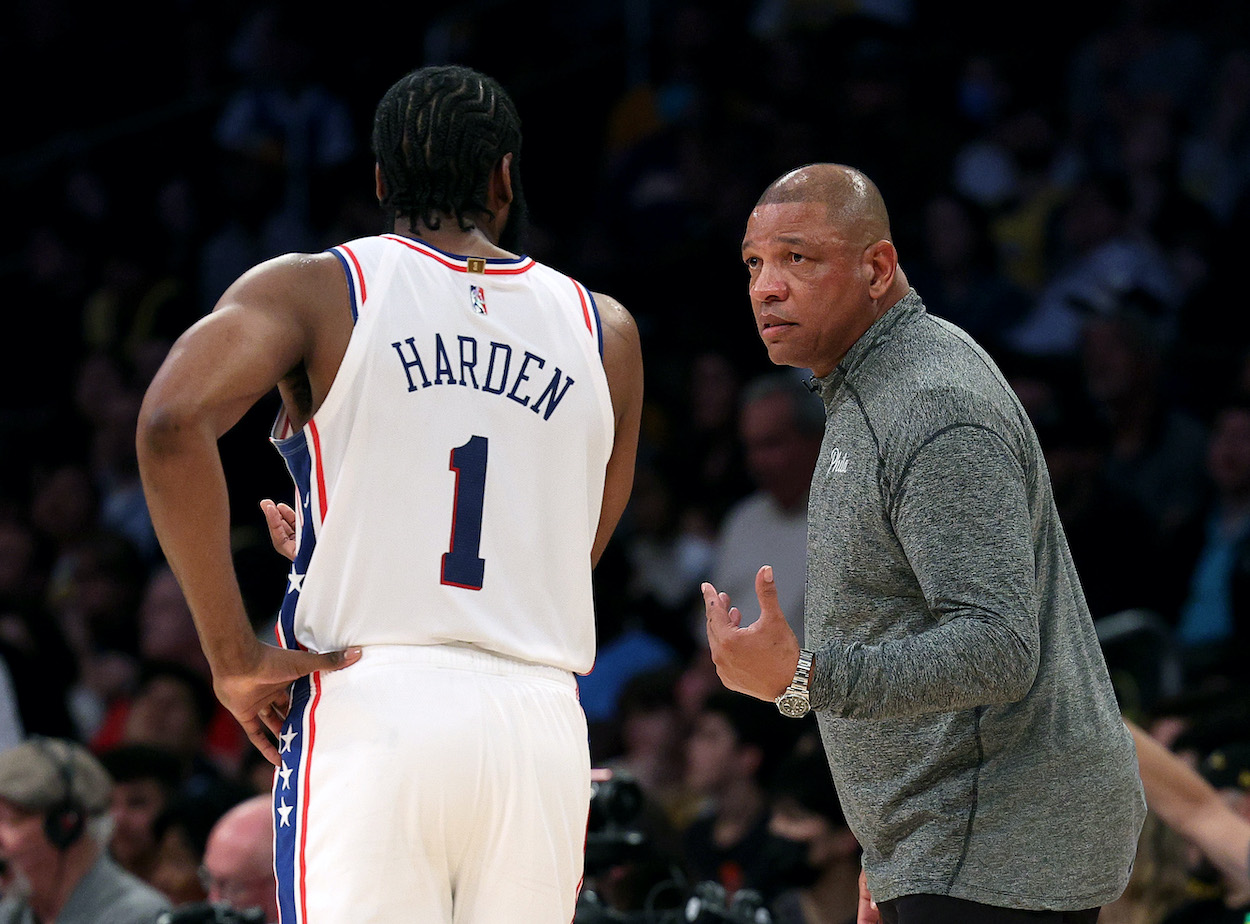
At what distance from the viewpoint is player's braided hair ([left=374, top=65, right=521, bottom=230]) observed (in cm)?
302

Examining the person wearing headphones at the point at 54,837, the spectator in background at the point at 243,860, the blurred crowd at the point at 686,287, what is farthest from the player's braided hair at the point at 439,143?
the person wearing headphones at the point at 54,837

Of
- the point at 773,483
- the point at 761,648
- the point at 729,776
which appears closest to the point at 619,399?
the point at 761,648

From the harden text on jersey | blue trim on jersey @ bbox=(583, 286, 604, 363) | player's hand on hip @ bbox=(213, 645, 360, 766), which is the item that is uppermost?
blue trim on jersey @ bbox=(583, 286, 604, 363)

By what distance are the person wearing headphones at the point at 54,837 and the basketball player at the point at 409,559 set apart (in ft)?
9.05

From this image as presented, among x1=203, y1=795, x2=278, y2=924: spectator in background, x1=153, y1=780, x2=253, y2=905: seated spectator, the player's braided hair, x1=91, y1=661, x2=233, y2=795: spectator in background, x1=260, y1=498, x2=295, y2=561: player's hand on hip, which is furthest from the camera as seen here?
x1=91, y1=661, x2=233, y2=795: spectator in background

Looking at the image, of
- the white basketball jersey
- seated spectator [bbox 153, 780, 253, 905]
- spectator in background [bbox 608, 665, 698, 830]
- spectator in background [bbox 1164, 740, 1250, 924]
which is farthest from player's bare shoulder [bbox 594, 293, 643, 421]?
spectator in background [bbox 608, 665, 698, 830]

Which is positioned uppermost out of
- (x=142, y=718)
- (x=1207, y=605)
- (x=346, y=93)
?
(x=346, y=93)

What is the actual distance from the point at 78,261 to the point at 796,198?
9.56 m

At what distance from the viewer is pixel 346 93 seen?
453 inches

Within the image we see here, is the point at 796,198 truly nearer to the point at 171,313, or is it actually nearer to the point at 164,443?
the point at 164,443

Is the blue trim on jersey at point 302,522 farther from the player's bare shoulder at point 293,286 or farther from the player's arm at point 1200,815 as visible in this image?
the player's arm at point 1200,815

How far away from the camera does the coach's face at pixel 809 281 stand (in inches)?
109

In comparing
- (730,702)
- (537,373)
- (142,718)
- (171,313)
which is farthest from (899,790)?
(171,313)

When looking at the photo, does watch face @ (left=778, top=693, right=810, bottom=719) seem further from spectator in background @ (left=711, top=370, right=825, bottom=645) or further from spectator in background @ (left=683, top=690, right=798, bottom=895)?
spectator in background @ (left=711, top=370, right=825, bottom=645)
